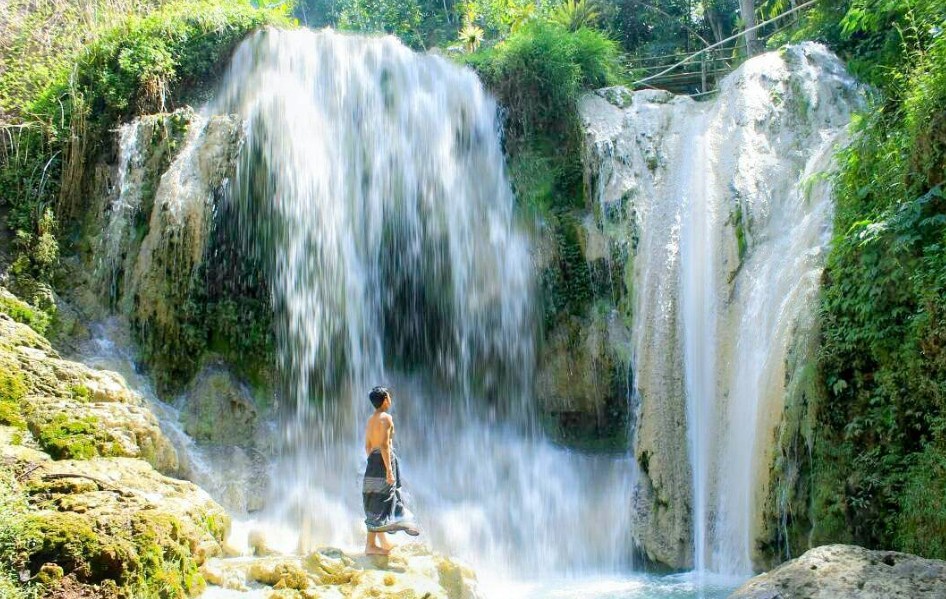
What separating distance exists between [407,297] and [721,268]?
429 cm

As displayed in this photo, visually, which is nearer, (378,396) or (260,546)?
(378,396)

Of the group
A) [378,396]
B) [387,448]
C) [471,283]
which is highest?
[471,283]

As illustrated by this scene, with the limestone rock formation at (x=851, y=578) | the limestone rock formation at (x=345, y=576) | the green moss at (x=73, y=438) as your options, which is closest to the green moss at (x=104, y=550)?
the limestone rock formation at (x=345, y=576)

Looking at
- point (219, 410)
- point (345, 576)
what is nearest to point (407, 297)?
point (219, 410)

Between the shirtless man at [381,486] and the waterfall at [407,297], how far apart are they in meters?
2.87

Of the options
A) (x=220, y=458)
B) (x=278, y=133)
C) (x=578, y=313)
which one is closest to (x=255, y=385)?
(x=220, y=458)

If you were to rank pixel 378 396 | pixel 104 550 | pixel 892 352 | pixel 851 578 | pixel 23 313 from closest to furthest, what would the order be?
pixel 851 578, pixel 104 550, pixel 892 352, pixel 378 396, pixel 23 313

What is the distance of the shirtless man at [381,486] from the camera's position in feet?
23.0

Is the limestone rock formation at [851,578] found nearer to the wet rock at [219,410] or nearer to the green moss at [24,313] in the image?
the wet rock at [219,410]

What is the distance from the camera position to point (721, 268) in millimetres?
9711

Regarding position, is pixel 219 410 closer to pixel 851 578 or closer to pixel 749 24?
pixel 851 578

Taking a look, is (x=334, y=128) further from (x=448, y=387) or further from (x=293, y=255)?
(x=448, y=387)

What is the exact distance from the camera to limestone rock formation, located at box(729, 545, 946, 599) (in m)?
4.46

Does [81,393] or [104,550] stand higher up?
[81,393]
